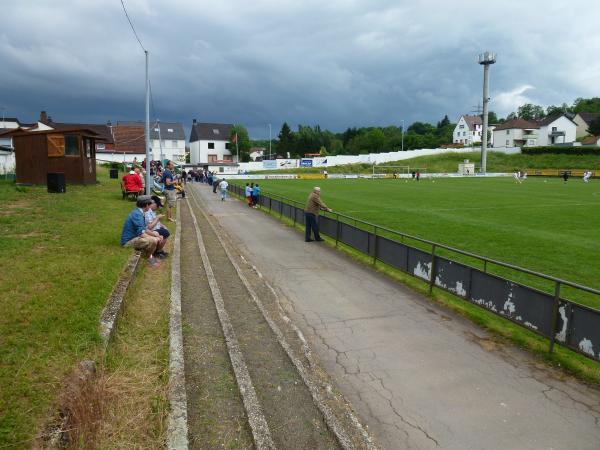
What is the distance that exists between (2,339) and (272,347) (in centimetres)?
327

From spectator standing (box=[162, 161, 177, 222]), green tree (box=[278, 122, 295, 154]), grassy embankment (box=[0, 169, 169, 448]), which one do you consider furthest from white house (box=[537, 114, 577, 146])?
grassy embankment (box=[0, 169, 169, 448])

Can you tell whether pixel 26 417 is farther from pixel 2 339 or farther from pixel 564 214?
pixel 564 214

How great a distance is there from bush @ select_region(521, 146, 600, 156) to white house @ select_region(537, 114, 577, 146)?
2651cm

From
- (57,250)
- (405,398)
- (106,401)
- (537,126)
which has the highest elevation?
(537,126)

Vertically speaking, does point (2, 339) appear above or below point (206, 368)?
above

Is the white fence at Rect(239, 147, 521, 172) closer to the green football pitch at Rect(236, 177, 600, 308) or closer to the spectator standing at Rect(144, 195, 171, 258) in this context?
the green football pitch at Rect(236, 177, 600, 308)

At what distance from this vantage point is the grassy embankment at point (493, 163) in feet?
244

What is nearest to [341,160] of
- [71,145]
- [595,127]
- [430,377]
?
[71,145]

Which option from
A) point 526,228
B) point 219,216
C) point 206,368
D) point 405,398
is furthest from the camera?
point 219,216

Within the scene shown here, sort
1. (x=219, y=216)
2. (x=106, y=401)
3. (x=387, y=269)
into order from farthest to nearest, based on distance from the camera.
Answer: (x=219, y=216)
(x=387, y=269)
(x=106, y=401)

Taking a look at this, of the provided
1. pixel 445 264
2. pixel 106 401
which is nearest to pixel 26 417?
Answer: pixel 106 401

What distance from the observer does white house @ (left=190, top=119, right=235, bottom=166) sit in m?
102

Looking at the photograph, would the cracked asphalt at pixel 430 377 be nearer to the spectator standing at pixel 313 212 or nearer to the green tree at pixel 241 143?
the spectator standing at pixel 313 212

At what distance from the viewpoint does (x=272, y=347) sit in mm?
6273
